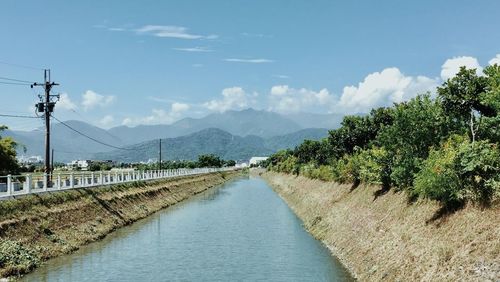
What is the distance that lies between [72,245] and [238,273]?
1186 centimetres

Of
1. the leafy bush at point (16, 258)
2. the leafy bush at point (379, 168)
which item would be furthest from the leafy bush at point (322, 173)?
the leafy bush at point (16, 258)

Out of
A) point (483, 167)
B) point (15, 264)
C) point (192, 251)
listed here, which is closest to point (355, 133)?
point (192, 251)

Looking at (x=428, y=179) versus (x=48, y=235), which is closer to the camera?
(x=428, y=179)

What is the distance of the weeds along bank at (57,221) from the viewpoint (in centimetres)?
2543

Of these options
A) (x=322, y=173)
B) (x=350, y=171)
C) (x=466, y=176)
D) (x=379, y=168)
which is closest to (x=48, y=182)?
(x=350, y=171)

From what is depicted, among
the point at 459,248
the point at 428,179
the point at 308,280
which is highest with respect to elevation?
the point at 428,179

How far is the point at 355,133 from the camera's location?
162 feet

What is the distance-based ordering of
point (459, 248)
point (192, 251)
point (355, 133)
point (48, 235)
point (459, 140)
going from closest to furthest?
point (459, 248)
point (459, 140)
point (48, 235)
point (192, 251)
point (355, 133)

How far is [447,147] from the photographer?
21953 millimetres

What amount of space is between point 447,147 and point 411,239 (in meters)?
4.45

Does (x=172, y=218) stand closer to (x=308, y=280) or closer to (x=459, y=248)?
(x=308, y=280)

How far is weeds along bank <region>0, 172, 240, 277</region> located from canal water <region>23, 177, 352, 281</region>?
0.90 metres

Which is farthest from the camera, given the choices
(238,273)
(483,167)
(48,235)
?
(48,235)

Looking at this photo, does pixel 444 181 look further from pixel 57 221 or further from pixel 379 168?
pixel 57 221
